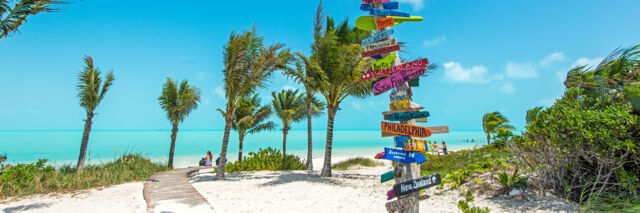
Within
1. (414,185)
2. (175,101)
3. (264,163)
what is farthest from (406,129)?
(175,101)

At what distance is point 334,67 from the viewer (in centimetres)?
1013

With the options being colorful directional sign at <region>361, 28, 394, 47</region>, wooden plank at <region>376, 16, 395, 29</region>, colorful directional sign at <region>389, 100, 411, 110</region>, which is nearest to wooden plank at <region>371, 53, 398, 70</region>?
colorful directional sign at <region>361, 28, 394, 47</region>

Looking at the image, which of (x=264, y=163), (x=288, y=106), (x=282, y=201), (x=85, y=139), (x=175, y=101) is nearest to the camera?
(x=282, y=201)

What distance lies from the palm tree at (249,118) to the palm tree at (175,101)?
144 inches

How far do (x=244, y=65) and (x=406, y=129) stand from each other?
8.59 meters

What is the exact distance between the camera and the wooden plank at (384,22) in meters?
4.22

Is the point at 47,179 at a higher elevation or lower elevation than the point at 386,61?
lower

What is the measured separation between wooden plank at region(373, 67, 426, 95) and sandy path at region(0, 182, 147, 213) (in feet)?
18.2

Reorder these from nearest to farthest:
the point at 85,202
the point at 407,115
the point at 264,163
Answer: the point at 407,115, the point at 85,202, the point at 264,163

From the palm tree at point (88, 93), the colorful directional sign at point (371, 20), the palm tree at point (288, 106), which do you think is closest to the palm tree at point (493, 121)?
the palm tree at point (288, 106)

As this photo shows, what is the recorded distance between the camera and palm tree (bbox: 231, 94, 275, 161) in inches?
789

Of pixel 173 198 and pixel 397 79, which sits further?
pixel 173 198

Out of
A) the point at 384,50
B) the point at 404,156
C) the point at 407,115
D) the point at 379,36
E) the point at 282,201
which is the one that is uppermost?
the point at 379,36

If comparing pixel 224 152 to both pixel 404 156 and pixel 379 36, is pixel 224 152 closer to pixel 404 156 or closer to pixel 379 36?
pixel 379 36
